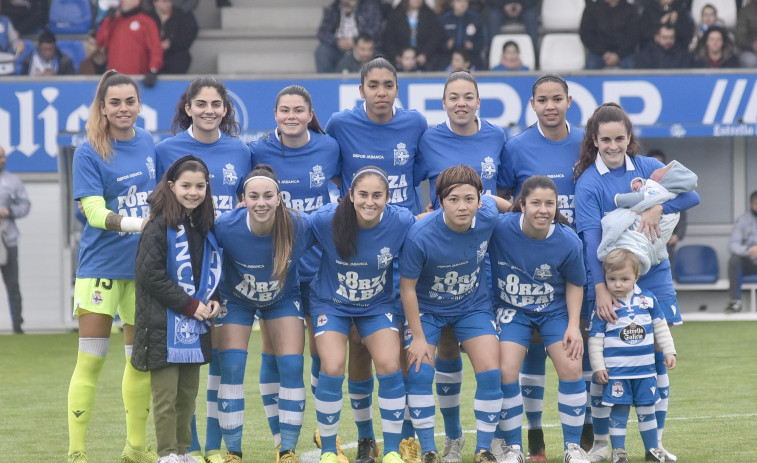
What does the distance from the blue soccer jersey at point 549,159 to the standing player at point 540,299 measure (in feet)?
1.05

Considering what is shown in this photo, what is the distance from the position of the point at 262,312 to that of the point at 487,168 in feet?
4.83

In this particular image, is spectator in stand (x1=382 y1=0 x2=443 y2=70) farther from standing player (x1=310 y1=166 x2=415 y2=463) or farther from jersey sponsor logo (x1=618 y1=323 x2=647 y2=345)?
jersey sponsor logo (x1=618 y1=323 x2=647 y2=345)

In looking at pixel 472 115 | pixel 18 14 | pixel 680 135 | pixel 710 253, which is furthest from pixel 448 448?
pixel 18 14

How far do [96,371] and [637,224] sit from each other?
2934 millimetres

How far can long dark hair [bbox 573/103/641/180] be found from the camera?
6.18 metres

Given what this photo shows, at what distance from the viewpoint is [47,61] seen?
48.6 ft

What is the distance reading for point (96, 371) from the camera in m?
6.10

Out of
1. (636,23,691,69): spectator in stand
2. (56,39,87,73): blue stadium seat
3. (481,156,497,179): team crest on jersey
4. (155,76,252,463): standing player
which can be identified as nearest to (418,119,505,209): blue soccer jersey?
(481,156,497,179): team crest on jersey

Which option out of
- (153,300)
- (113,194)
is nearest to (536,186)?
(153,300)

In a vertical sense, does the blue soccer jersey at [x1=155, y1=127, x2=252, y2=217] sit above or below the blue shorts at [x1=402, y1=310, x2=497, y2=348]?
above

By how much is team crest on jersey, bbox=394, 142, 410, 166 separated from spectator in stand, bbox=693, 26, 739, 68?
9097mm

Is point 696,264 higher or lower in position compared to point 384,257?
lower

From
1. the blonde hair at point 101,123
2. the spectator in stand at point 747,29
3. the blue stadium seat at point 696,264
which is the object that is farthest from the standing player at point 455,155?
the spectator in stand at point 747,29

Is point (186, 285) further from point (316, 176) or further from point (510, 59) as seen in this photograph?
point (510, 59)
